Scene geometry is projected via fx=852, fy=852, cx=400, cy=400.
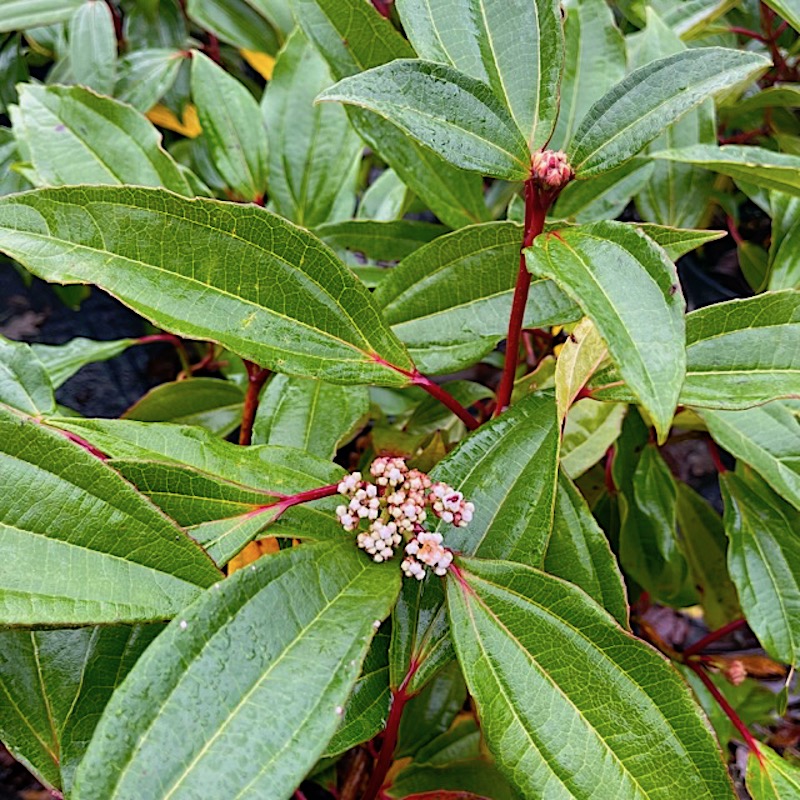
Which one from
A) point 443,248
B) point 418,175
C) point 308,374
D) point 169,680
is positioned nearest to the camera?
point 169,680

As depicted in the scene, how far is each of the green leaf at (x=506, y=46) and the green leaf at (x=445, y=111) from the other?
0.03m

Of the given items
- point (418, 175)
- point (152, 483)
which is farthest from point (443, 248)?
point (152, 483)

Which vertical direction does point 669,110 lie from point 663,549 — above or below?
above

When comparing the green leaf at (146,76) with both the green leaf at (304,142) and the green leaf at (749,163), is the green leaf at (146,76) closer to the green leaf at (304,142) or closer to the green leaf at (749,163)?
the green leaf at (304,142)

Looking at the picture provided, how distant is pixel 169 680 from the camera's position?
368 millimetres

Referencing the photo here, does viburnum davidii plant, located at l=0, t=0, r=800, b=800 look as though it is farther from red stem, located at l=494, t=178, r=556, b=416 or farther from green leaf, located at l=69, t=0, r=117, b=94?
green leaf, located at l=69, t=0, r=117, b=94

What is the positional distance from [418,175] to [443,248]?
0.44 feet

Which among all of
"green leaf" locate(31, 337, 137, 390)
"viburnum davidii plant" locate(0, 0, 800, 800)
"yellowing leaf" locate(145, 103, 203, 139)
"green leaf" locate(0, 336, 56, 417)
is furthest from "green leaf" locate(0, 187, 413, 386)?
"yellowing leaf" locate(145, 103, 203, 139)

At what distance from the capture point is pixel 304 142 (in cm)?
83

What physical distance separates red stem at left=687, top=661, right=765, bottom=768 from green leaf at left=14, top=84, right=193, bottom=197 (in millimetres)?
620

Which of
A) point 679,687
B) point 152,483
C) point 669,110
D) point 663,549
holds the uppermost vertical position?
point 669,110

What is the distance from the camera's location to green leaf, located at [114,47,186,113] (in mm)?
1034

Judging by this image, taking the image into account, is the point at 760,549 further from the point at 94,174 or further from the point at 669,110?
the point at 94,174

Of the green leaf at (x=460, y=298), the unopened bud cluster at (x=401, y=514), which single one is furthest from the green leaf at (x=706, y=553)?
the unopened bud cluster at (x=401, y=514)
